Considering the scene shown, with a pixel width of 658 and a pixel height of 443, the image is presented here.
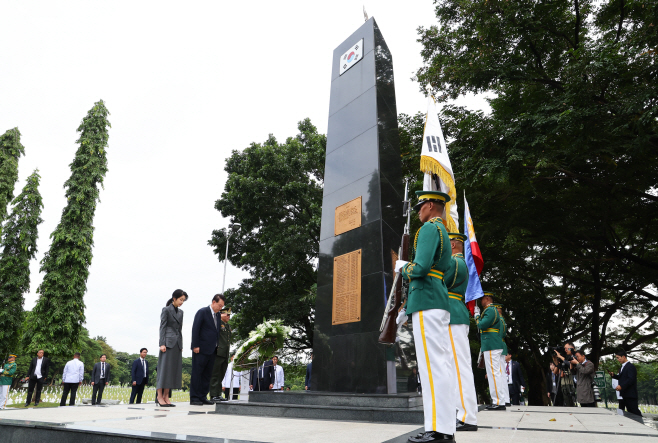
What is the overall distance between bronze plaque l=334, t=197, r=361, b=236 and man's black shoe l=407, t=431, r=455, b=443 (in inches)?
175

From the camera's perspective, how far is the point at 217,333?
7.26m

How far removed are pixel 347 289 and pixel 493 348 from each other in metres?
2.68

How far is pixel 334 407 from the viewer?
508 centimetres

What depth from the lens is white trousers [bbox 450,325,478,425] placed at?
4.14 meters

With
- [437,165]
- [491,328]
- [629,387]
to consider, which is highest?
[437,165]

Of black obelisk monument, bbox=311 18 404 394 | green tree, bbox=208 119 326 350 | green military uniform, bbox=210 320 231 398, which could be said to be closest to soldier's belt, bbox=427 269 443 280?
black obelisk monument, bbox=311 18 404 394

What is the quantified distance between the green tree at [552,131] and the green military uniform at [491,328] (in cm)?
327

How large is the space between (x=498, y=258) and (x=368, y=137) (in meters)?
7.93

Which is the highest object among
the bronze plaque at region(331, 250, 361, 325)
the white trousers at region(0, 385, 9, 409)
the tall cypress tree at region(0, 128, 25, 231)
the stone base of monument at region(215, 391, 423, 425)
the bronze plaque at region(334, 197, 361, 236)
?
the tall cypress tree at region(0, 128, 25, 231)

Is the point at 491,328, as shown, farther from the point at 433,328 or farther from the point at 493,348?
the point at 433,328

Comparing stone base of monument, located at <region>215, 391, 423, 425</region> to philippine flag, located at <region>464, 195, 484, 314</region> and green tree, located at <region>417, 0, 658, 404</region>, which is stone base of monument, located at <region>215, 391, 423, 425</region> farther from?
green tree, located at <region>417, 0, 658, 404</region>

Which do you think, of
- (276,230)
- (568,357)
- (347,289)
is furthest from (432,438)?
(276,230)

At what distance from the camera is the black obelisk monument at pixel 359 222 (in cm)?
630

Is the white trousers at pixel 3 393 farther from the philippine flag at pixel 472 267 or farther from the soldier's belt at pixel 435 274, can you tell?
the soldier's belt at pixel 435 274
